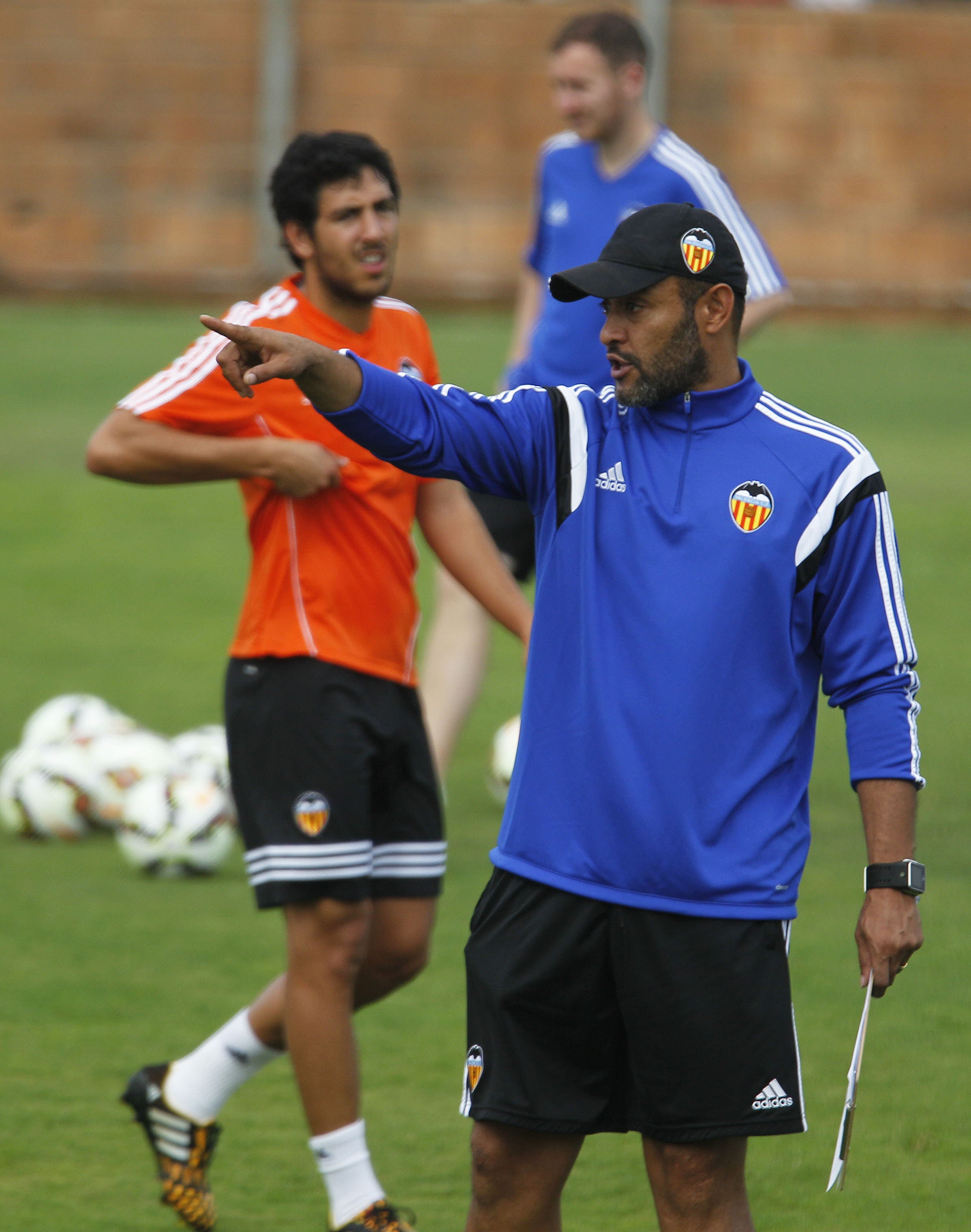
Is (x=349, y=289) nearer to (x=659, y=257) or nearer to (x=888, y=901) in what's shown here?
(x=659, y=257)

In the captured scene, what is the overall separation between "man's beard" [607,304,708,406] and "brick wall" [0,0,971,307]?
26742mm

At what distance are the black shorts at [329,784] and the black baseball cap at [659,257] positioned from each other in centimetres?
127

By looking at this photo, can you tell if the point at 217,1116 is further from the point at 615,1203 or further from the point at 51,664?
the point at 51,664

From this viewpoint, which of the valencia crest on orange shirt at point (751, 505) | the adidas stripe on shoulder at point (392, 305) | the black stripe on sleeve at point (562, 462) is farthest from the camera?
the adidas stripe on shoulder at point (392, 305)

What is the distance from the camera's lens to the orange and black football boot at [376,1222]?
4.01 meters

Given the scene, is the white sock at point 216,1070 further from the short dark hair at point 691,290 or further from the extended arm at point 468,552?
the short dark hair at point 691,290

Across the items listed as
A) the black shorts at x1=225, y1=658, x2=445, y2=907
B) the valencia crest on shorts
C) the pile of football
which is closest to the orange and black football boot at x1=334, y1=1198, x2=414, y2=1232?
the black shorts at x1=225, y1=658, x2=445, y2=907

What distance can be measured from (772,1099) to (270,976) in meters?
2.84

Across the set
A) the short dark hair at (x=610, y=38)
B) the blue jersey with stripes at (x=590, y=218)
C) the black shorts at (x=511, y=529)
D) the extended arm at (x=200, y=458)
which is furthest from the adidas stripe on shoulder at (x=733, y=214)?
the extended arm at (x=200, y=458)

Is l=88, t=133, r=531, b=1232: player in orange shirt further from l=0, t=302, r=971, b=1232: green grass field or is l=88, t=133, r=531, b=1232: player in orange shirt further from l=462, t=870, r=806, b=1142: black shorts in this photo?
l=462, t=870, r=806, b=1142: black shorts

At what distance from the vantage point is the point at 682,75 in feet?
98.2

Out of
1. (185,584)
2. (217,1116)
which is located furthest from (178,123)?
(217,1116)

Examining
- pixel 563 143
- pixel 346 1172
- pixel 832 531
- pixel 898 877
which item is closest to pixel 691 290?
pixel 832 531

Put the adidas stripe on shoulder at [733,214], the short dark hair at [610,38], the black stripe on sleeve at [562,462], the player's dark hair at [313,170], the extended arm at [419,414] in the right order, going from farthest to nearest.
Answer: the short dark hair at [610,38]
the adidas stripe on shoulder at [733,214]
the player's dark hair at [313,170]
the black stripe on sleeve at [562,462]
the extended arm at [419,414]
